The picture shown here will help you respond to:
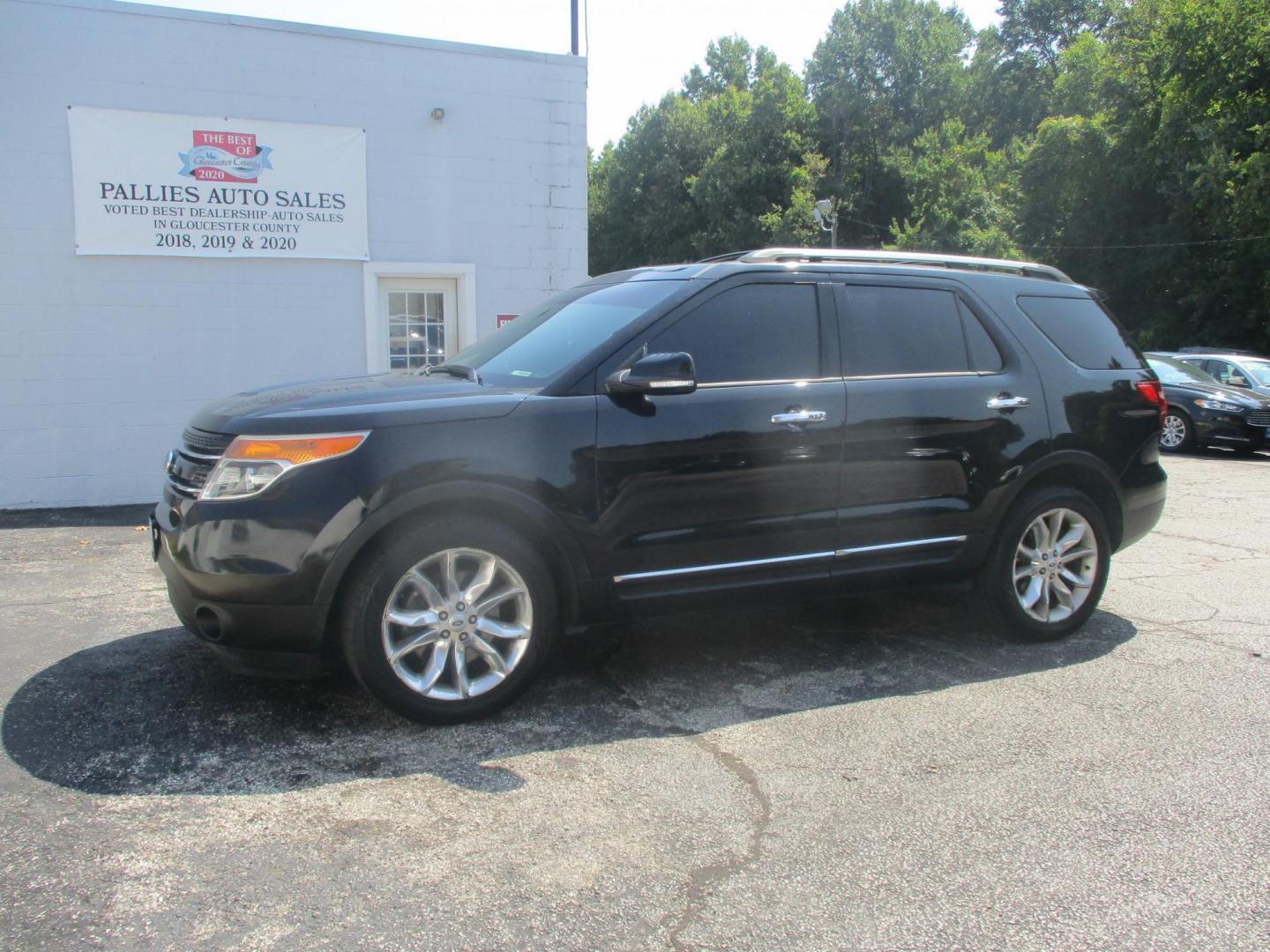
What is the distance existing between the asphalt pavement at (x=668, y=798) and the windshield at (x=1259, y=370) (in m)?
12.6

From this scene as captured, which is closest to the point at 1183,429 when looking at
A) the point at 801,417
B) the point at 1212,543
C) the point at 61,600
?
the point at 1212,543

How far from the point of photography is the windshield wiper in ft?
15.2

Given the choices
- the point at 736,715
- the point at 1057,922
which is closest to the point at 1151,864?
the point at 1057,922

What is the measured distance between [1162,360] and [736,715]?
1551 cm

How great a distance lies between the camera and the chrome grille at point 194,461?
3.96m

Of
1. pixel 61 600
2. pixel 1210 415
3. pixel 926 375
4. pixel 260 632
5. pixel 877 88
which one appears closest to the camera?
pixel 260 632

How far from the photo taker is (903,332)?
4.95 meters

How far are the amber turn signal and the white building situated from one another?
5.95m

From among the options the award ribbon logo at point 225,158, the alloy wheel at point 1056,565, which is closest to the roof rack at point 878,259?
the alloy wheel at point 1056,565

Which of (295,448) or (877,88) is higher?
(877,88)

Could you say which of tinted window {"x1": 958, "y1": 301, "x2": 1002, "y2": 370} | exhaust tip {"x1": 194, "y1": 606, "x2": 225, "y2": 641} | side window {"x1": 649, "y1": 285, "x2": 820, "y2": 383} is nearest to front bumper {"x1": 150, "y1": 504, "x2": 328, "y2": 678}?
exhaust tip {"x1": 194, "y1": 606, "x2": 225, "y2": 641}

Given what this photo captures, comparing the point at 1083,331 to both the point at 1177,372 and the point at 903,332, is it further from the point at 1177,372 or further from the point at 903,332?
the point at 1177,372

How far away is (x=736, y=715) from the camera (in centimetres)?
422

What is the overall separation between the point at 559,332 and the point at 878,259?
1.63 m
